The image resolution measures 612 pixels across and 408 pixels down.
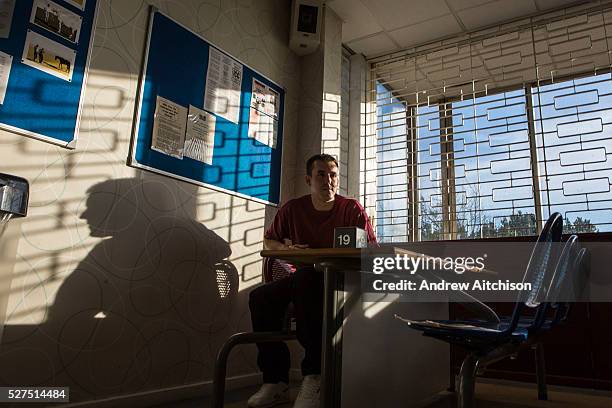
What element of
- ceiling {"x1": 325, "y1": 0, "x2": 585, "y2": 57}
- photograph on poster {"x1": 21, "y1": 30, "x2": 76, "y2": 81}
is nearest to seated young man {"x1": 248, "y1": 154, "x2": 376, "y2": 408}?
photograph on poster {"x1": 21, "y1": 30, "x2": 76, "y2": 81}

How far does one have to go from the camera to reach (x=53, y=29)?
1695 millimetres

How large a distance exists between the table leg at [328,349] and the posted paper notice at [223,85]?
1379 mm

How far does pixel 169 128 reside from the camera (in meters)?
2.13

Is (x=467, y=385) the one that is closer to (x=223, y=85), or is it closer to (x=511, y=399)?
(x=511, y=399)

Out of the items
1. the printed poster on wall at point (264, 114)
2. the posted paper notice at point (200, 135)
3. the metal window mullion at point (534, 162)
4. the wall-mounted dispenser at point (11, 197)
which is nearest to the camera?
the wall-mounted dispenser at point (11, 197)

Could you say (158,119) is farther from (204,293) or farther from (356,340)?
(356,340)

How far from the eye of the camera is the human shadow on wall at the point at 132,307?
162 cm

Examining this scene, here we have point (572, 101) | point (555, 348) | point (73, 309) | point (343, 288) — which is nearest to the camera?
point (343, 288)

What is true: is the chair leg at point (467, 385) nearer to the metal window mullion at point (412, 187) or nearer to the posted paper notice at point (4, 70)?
the posted paper notice at point (4, 70)

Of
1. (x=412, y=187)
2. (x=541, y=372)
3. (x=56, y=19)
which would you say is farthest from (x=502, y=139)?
(x=56, y=19)

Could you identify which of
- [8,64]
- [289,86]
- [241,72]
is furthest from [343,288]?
[289,86]

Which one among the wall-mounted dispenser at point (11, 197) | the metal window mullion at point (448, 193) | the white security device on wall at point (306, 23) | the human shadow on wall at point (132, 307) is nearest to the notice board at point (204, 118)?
the human shadow on wall at point (132, 307)

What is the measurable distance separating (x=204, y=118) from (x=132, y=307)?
1035mm

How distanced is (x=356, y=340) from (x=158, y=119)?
1375mm
